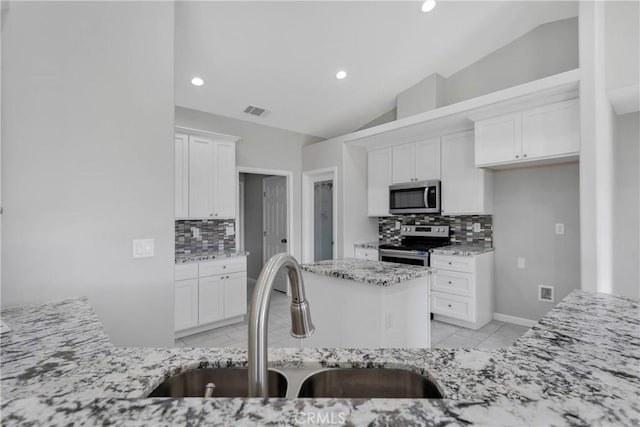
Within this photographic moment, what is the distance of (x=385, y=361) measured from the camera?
792 millimetres

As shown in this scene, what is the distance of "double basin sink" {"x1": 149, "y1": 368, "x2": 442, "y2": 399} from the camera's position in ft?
2.57

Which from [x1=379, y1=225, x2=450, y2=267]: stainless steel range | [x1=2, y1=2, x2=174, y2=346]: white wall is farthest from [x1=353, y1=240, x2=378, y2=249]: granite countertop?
[x1=2, y1=2, x2=174, y2=346]: white wall

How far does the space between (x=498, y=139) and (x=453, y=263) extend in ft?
4.73

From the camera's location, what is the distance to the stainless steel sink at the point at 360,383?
78 centimetres

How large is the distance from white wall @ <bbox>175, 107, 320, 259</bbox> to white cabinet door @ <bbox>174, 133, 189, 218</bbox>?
0.44m

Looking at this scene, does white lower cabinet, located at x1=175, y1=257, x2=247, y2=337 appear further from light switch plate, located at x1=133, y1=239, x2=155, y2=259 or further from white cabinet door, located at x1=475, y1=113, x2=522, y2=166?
white cabinet door, located at x1=475, y1=113, x2=522, y2=166

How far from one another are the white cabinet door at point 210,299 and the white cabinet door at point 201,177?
2.56ft

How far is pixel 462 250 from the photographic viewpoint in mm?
3578

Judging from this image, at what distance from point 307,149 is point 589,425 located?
4679mm

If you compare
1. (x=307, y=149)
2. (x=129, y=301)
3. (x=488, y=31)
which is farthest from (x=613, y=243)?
(x=129, y=301)

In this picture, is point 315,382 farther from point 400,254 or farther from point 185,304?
point 400,254

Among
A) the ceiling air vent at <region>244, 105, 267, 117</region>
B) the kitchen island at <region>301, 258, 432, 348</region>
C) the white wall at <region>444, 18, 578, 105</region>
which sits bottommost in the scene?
the kitchen island at <region>301, 258, 432, 348</region>

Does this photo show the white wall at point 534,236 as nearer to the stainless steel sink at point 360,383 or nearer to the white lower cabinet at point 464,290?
the white lower cabinet at point 464,290

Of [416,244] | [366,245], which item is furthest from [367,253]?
[416,244]
